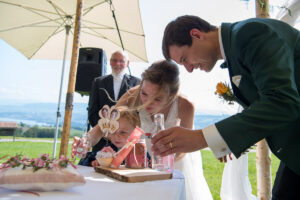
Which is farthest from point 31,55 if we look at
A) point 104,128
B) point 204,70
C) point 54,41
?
point 204,70

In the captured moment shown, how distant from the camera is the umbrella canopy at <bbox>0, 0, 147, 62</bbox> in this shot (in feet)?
13.2

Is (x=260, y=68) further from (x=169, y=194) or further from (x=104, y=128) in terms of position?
(x=104, y=128)

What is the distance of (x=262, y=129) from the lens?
67cm

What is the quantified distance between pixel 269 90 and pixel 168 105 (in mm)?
1201

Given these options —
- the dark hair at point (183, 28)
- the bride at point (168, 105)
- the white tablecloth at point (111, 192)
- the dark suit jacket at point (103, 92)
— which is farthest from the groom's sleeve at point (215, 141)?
the dark suit jacket at point (103, 92)

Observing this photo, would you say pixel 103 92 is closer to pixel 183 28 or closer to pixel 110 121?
pixel 110 121

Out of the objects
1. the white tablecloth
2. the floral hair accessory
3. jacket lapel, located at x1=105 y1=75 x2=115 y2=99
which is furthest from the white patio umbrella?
the white tablecloth

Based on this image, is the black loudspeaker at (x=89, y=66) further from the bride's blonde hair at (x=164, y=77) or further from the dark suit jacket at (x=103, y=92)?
the bride's blonde hair at (x=164, y=77)

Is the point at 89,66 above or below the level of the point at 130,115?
above

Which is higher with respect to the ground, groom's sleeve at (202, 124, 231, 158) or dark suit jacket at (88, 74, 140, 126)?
dark suit jacket at (88, 74, 140, 126)

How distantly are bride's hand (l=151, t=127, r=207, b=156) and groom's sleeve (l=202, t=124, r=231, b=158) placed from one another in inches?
0.9

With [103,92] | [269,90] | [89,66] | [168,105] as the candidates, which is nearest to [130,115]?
[168,105]

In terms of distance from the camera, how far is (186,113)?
5.85 ft

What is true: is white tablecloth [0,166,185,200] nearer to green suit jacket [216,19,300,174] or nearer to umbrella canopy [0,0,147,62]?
green suit jacket [216,19,300,174]
